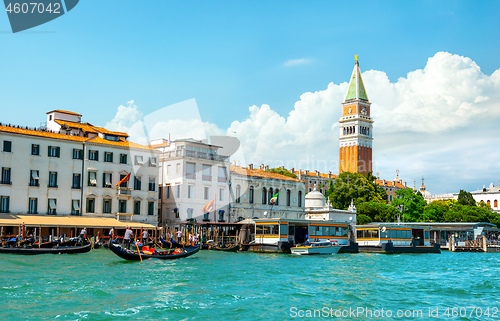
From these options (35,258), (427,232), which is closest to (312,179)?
(427,232)

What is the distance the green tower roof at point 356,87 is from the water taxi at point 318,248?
67.9 meters

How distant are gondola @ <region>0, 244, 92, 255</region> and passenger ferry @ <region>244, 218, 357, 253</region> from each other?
12.8m

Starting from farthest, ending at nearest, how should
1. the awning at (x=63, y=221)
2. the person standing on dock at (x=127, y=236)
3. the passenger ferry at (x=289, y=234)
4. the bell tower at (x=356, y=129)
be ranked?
the bell tower at (x=356, y=129) → the passenger ferry at (x=289, y=234) → the awning at (x=63, y=221) → the person standing on dock at (x=127, y=236)

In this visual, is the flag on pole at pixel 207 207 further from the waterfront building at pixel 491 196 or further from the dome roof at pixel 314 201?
the waterfront building at pixel 491 196

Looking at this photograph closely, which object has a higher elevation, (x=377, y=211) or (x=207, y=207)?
(x=207, y=207)

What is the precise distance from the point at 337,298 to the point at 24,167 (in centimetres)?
2729

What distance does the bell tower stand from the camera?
332 feet

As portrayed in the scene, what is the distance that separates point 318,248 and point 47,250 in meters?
17.9

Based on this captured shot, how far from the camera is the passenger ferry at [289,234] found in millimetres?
38938

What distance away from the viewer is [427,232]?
49.4 m

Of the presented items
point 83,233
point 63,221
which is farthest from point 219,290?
point 63,221

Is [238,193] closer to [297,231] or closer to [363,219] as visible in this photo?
[297,231]

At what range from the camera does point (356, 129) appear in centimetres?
10188

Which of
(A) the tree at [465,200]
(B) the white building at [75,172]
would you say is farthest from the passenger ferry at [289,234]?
(A) the tree at [465,200]
